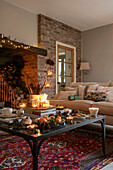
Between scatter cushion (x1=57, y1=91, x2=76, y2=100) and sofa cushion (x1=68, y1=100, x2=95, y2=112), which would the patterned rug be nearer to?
sofa cushion (x1=68, y1=100, x2=95, y2=112)

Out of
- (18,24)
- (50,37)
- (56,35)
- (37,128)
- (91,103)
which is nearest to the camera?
(37,128)

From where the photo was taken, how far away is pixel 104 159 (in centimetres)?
205

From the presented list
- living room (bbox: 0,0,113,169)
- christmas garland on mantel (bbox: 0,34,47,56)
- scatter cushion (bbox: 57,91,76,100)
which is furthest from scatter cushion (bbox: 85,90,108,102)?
christmas garland on mantel (bbox: 0,34,47,56)

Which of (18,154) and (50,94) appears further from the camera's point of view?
(50,94)

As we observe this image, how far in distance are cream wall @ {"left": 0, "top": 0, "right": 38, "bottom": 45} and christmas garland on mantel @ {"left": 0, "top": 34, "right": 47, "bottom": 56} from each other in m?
0.23

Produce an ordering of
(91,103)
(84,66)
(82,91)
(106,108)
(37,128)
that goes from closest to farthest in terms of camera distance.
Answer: (37,128)
(106,108)
(91,103)
(82,91)
(84,66)

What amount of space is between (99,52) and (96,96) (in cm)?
307

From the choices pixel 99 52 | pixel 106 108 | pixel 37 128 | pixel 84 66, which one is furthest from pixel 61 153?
pixel 99 52

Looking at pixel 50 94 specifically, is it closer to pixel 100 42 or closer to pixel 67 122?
pixel 100 42

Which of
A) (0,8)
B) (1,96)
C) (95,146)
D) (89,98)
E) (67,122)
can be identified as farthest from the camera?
(1,96)

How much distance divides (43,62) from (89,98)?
2.12 meters

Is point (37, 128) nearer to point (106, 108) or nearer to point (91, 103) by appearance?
point (106, 108)

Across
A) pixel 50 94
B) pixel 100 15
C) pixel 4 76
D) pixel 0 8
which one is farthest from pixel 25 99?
pixel 100 15

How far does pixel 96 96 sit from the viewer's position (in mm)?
3785
